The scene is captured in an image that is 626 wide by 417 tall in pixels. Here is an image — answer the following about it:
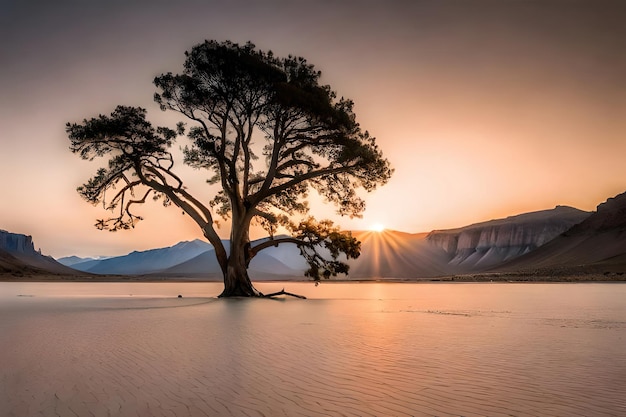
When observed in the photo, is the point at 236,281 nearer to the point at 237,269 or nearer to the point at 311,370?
the point at 237,269

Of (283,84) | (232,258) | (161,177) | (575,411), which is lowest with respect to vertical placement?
(575,411)

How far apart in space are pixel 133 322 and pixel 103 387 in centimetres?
946

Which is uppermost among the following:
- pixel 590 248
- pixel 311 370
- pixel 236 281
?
pixel 590 248

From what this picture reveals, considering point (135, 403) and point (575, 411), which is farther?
point (135, 403)

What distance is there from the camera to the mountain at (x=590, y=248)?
132m

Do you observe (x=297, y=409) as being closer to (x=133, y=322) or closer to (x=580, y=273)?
(x=133, y=322)

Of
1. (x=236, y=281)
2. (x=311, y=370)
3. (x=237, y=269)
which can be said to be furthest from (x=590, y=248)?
(x=311, y=370)

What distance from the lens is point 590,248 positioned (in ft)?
501

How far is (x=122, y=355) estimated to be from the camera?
31.1ft

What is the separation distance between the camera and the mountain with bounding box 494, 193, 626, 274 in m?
132

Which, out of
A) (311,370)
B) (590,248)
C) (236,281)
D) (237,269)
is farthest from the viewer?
(590,248)

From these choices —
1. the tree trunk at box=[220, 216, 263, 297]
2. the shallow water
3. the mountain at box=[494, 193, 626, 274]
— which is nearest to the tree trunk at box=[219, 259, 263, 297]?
the tree trunk at box=[220, 216, 263, 297]

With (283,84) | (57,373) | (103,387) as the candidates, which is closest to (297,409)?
(103,387)

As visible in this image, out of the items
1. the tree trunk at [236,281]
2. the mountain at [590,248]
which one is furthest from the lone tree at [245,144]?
the mountain at [590,248]
